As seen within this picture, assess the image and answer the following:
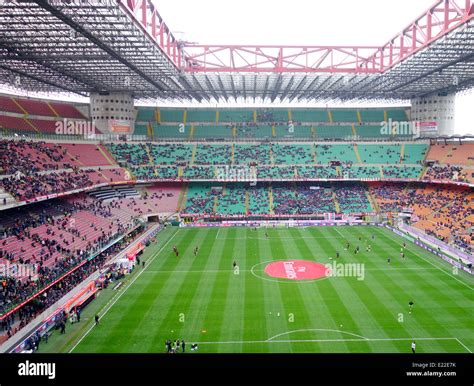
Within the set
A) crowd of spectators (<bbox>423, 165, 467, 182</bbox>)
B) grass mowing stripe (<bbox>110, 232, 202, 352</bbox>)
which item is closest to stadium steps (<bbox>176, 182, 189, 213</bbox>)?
grass mowing stripe (<bbox>110, 232, 202, 352</bbox>)

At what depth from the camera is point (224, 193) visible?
217 feet

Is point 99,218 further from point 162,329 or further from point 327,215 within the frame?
point 327,215

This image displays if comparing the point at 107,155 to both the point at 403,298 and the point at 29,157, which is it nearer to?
the point at 29,157

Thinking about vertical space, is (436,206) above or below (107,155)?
below

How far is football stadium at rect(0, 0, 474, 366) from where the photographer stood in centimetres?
2475

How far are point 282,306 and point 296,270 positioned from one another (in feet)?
28.4

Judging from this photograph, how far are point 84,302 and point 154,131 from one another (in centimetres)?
5496

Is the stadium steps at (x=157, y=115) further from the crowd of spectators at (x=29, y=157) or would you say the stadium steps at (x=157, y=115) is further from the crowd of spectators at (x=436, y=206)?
the crowd of spectators at (x=436, y=206)

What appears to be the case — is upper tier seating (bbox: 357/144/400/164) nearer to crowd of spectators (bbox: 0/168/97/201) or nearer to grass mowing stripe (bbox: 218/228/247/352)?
grass mowing stripe (bbox: 218/228/247/352)

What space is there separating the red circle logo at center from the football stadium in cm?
29

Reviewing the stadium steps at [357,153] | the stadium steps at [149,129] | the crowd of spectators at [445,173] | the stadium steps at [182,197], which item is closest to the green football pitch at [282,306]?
the stadium steps at [182,197]

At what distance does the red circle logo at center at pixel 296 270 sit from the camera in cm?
3388

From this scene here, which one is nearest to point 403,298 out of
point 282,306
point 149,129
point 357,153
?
point 282,306

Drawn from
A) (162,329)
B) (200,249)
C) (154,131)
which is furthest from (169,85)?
(162,329)
